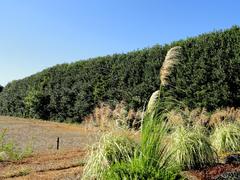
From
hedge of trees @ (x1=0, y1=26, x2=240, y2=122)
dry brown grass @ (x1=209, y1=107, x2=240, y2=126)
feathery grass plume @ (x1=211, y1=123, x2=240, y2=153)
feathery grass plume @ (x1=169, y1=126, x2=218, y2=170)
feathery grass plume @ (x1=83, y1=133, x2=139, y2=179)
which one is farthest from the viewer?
hedge of trees @ (x1=0, y1=26, x2=240, y2=122)

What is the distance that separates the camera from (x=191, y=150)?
7703 mm

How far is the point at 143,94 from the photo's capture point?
19406 millimetres

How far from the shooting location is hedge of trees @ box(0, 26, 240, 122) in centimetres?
1558

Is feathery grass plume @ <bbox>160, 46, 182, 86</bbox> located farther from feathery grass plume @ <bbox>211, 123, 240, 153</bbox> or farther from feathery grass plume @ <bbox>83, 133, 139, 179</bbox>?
feathery grass plume @ <bbox>211, 123, 240, 153</bbox>

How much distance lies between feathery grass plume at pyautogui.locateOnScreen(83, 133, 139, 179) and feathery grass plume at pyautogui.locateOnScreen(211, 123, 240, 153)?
3.32 metres

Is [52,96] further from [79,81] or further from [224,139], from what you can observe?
[224,139]

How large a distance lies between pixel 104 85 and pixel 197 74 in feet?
22.7

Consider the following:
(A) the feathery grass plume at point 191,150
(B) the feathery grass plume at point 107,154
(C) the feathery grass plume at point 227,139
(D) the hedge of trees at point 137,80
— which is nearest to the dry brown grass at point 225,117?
(C) the feathery grass plume at point 227,139

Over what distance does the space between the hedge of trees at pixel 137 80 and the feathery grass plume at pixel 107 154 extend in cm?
274

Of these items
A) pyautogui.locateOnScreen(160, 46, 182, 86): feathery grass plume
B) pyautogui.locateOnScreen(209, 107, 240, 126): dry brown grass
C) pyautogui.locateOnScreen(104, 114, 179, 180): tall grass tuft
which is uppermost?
pyautogui.locateOnScreen(160, 46, 182, 86): feathery grass plume

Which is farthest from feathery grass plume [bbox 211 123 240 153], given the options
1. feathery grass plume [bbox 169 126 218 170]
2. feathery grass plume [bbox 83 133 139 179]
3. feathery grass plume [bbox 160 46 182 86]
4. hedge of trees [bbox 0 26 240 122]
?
feathery grass plume [bbox 160 46 182 86]

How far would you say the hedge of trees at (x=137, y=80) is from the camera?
15578 millimetres

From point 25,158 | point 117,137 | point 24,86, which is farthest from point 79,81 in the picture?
point 117,137

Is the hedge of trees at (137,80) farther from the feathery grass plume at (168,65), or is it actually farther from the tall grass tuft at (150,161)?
the tall grass tuft at (150,161)
